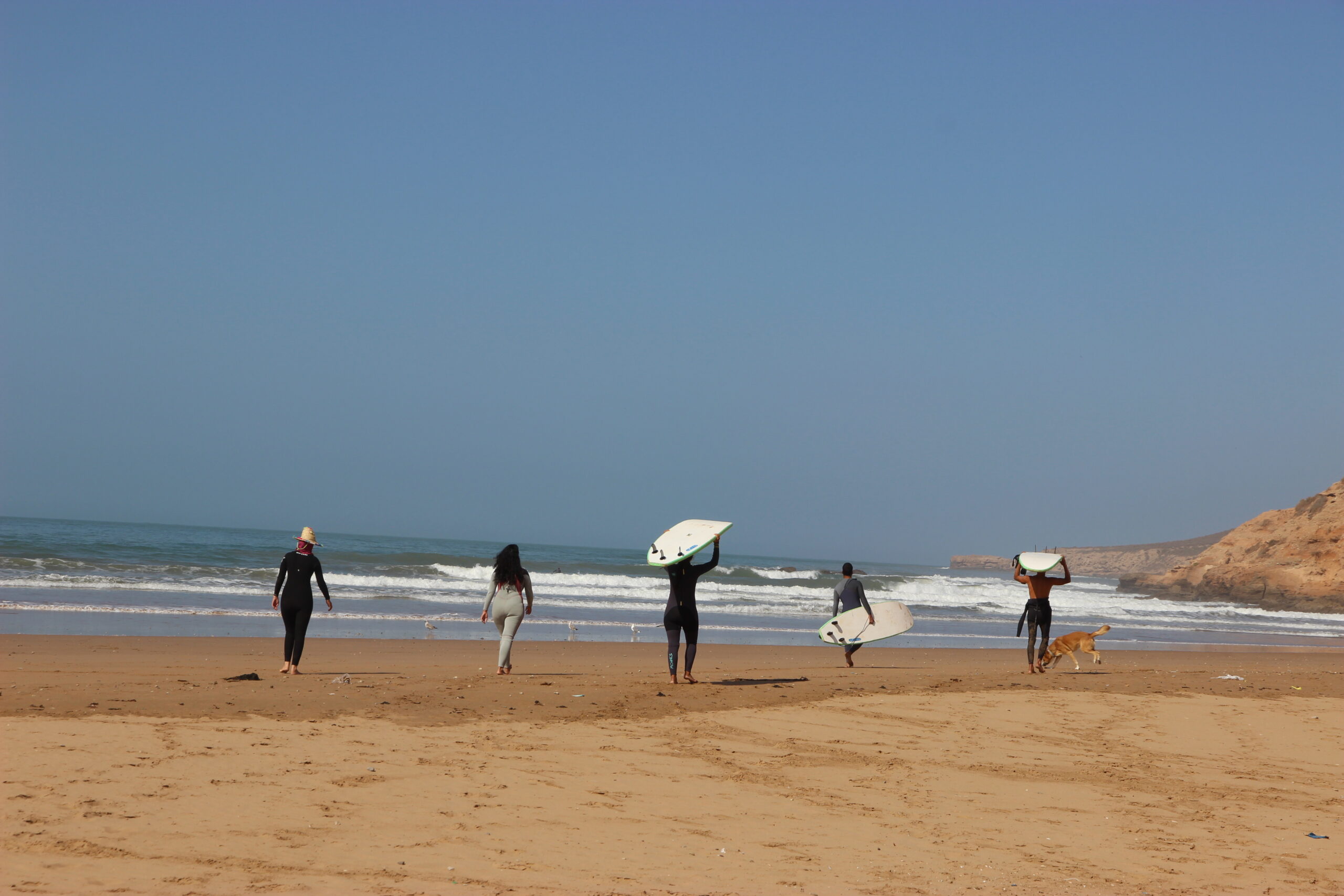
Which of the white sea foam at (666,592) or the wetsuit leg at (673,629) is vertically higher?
the wetsuit leg at (673,629)

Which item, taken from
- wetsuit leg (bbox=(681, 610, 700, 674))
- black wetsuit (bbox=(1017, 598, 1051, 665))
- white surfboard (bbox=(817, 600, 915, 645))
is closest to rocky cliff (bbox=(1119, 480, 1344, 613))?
black wetsuit (bbox=(1017, 598, 1051, 665))

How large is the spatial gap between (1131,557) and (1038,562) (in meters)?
148

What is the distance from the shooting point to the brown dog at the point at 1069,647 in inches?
564

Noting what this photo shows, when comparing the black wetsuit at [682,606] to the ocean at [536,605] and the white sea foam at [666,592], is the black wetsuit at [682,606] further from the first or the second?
the white sea foam at [666,592]

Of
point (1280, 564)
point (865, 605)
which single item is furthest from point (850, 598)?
point (1280, 564)

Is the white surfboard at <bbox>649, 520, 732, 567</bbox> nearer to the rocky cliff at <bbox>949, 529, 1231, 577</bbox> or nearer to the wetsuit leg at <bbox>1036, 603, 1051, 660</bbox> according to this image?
the wetsuit leg at <bbox>1036, 603, 1051, 660</bbox>

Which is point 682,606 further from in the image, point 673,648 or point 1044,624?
point 1044,624

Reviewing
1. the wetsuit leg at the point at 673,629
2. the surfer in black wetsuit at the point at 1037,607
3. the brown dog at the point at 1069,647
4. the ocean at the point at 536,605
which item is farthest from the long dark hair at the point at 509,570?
the brown dog at the point at 1069,647

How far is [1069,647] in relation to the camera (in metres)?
14.4

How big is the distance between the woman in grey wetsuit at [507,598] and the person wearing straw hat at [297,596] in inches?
73.6

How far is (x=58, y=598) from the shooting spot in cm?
1983

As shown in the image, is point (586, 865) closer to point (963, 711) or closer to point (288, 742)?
point (288, 742)

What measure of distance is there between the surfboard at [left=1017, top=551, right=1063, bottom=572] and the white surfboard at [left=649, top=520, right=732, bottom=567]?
476 centimetres

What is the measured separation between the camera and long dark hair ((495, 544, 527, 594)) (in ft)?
→ 35.9
